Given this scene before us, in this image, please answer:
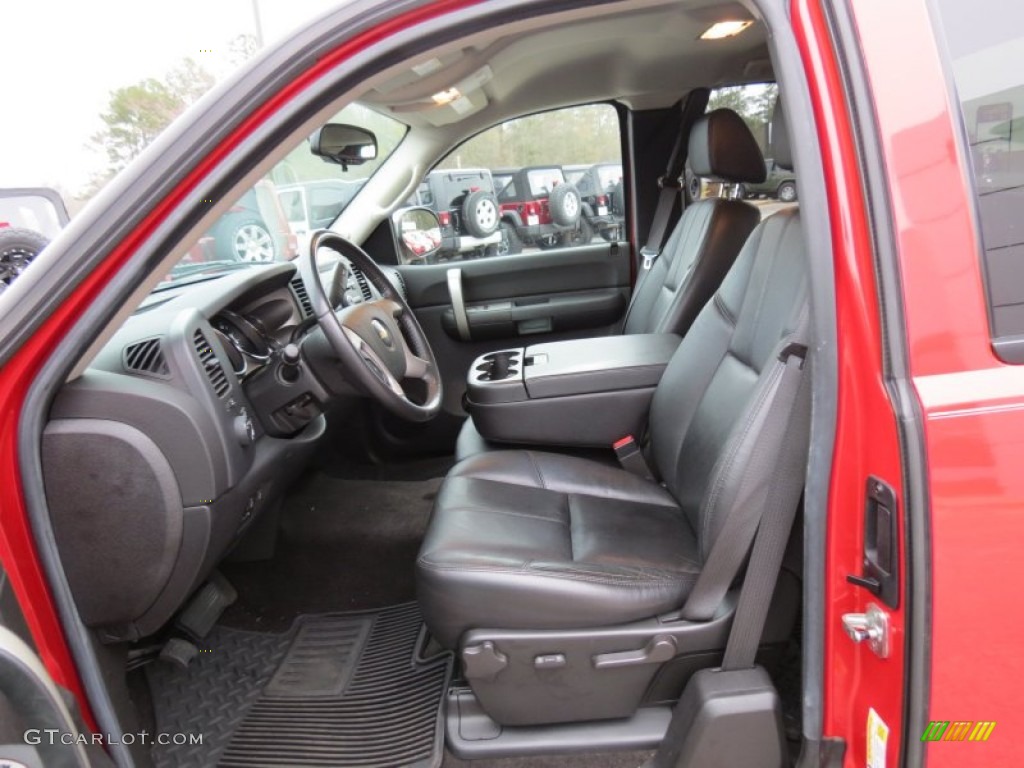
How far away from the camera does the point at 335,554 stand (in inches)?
84.4

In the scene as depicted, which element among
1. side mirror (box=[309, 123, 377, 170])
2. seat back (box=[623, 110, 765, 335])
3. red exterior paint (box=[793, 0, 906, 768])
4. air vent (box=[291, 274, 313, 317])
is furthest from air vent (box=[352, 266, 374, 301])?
red exterior paint (box=[793, 0, 906, 768])

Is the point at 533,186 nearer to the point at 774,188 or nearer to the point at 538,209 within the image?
the point at 538,209

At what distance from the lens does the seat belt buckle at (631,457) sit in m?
Result: 1.97

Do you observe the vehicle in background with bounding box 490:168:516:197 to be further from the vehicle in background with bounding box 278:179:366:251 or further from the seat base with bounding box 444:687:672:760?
the seat base with bounding box 444:687:672:760

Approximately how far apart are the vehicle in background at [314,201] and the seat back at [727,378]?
141cm

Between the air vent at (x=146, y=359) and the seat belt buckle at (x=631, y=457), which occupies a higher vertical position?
the air vent at (x=146, y=359)

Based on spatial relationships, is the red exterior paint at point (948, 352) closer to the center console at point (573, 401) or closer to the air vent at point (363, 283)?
the center console at point (573, 401)

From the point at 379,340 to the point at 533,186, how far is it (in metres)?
1.68

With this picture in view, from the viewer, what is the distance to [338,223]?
109 inches

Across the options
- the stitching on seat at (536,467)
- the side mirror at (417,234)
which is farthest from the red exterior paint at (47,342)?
the side mirror at (417,234)

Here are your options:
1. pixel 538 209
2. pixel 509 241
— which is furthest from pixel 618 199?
pixel 509 241

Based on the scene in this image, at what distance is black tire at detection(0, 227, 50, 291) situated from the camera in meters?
1.57

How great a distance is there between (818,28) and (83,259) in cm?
99

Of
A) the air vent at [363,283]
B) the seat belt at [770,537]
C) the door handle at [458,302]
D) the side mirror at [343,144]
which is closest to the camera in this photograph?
the seat belt at [770,537]
